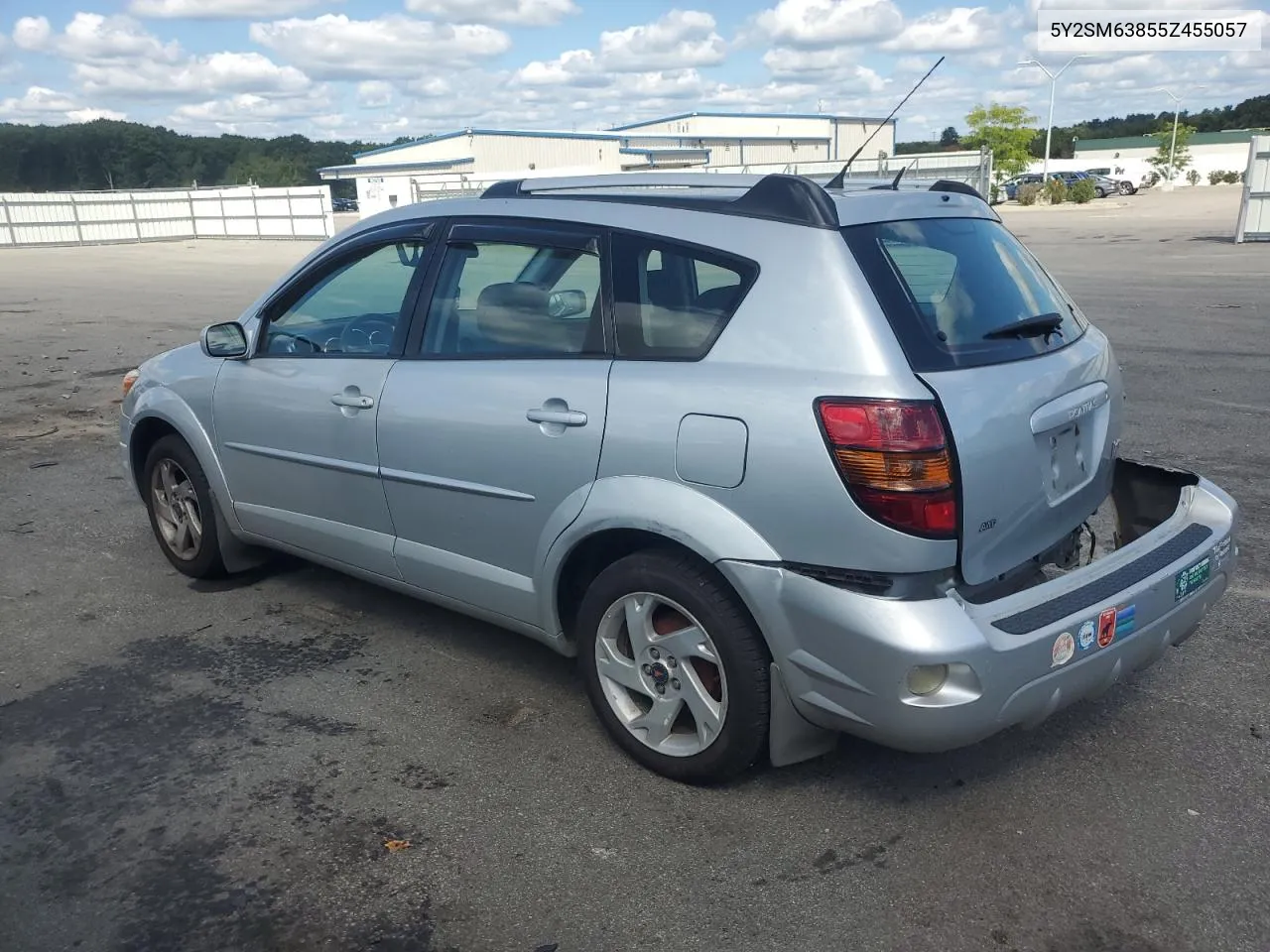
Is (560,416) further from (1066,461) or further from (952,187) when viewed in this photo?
(952,187)

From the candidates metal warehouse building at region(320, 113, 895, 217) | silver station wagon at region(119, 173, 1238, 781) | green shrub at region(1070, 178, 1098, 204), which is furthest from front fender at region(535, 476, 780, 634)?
green shrub at region(1070, 178, 1098, 204)

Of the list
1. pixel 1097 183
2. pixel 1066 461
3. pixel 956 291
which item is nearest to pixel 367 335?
pixel 956 291

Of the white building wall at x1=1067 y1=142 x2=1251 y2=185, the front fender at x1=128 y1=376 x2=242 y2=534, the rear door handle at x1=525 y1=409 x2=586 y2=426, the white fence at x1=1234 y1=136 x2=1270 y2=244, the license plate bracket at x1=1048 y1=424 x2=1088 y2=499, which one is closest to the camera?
the license plate bracket at x1=1048 y1=424 x2=1088 y2=499

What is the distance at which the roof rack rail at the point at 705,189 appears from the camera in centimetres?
306

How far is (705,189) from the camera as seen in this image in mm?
3449

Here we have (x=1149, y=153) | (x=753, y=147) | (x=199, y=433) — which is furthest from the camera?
(x=1149, y=153)

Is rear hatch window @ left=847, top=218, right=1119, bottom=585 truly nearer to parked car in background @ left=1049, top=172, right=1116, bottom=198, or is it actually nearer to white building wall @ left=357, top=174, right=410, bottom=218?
white building wall @ left=357, top=174, right=410, bottom=218

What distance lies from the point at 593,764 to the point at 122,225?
45.5 metres

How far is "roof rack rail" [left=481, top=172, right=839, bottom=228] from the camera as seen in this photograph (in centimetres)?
306

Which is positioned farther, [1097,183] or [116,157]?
[116,157]

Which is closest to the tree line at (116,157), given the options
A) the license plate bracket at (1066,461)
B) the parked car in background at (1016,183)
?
the parked car in background at (1016,183)

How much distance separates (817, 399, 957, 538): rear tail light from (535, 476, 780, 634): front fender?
32 cm

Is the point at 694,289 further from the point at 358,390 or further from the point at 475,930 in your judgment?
the point at 475,930

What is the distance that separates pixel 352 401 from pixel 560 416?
3.55ft
